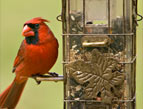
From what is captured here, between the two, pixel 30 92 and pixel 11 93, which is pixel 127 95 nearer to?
pixel 11 93

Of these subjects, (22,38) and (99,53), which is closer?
(99,53)

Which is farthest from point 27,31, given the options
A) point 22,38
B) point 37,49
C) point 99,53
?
point 22,38

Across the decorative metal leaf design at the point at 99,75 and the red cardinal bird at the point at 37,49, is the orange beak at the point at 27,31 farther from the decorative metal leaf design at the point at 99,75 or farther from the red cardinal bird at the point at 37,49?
the decorative metal leaf design at the point at 99,75

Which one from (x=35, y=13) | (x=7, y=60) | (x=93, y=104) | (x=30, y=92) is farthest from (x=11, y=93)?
(x=35, y=13)

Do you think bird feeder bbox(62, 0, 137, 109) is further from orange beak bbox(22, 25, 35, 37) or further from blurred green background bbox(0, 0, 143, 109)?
blurred green background bbox(0, 0, 143, 109)

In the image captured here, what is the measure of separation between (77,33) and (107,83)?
48 cm

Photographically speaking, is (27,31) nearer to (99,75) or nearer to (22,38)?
(99,75)

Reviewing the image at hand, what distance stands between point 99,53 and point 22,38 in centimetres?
490

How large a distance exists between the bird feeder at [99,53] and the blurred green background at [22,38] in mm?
2721

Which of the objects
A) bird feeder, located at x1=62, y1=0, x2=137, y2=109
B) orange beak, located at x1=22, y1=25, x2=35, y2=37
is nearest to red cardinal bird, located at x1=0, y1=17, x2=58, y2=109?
orange beak, located at x1=22, y1=25, x2=35, y2=37

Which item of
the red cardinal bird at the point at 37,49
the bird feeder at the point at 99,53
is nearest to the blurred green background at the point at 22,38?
the red cardinal bird at the point at 37,49

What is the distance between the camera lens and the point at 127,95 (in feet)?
19.7

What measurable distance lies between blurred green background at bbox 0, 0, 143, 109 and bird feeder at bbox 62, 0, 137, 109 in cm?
272

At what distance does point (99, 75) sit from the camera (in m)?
5.88
